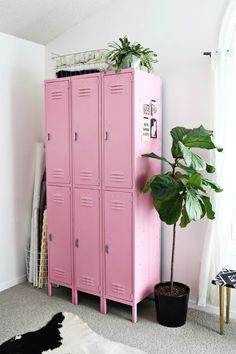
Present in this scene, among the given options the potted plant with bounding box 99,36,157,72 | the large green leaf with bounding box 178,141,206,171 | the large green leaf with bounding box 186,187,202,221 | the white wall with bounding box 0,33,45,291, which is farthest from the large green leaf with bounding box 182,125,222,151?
the white wall with bounding box 0,33,45,291

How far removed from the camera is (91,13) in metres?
3.75

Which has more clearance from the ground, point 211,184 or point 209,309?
point 211,184

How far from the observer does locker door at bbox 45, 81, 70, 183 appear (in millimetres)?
3434

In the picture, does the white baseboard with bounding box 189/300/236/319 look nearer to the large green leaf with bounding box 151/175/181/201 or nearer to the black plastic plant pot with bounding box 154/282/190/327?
the black plastic plant pot with bounding box 154/282/190/327

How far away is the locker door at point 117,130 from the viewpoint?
305 centimetres

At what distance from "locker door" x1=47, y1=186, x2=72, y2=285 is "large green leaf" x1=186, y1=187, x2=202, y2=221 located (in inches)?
46.3

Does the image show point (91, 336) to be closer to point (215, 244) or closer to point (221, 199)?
point (215, 244)

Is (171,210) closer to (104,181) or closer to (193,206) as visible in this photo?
(193,206)

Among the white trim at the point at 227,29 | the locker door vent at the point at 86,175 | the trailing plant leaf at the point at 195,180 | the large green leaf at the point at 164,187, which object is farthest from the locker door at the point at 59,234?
the white trim at the point at 227,29

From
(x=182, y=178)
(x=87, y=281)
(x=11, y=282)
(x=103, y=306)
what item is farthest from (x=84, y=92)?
(x=11, y=282)

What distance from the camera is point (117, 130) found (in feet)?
10.2

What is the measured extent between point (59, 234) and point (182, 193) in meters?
1.28

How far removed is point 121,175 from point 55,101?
0.96m

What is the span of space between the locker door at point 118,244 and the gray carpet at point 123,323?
0.22 meters
